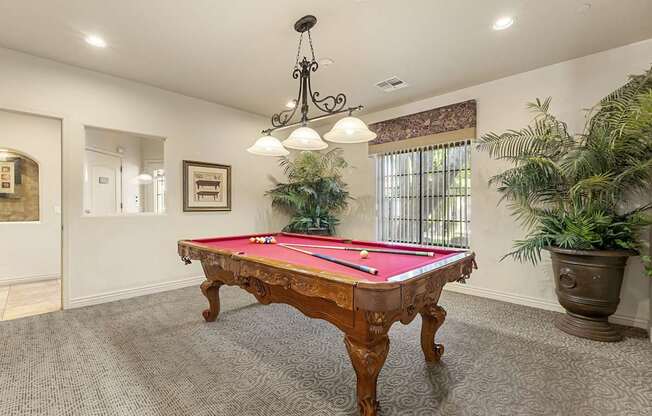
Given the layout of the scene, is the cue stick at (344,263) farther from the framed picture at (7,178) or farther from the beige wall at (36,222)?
the framed picture at (7,178)

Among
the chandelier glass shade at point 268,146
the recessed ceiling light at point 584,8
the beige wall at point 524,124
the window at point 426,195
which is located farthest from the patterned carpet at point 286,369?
the recessed ceiling light at point 584,8

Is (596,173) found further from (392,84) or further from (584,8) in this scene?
(392,84)

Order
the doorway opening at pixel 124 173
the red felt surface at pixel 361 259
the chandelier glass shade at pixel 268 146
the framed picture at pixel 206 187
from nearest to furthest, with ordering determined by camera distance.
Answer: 1. the red felt surface at pixel 361 259
2. the chandelier glass shade at pixel 268 146
3. the doorway opening at pixel 124 173
4. the framed picture at pixel 206 187

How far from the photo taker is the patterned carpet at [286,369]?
1658 mm

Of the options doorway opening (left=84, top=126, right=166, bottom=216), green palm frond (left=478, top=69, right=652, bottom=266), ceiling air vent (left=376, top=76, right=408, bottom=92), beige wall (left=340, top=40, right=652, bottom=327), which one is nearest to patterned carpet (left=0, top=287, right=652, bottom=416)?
beige wall (left=340, top=40, right=652, bottom=327)

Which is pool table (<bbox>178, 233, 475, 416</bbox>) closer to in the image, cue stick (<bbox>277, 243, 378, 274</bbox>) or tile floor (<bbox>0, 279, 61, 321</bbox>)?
cue stick (<bbox>277, 243, 378, 274</bbox>)

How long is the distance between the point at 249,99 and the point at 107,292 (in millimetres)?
3064

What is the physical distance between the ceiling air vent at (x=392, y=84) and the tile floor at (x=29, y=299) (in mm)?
4570

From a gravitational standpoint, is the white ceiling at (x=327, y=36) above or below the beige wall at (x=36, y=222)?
above

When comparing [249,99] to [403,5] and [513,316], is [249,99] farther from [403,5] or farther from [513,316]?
[513,316]

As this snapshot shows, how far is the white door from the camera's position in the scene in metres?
4.35

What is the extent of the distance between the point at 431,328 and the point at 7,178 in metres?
6.23

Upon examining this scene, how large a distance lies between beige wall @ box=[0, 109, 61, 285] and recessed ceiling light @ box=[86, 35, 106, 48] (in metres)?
2.22

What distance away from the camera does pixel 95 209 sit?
14.6 feet
